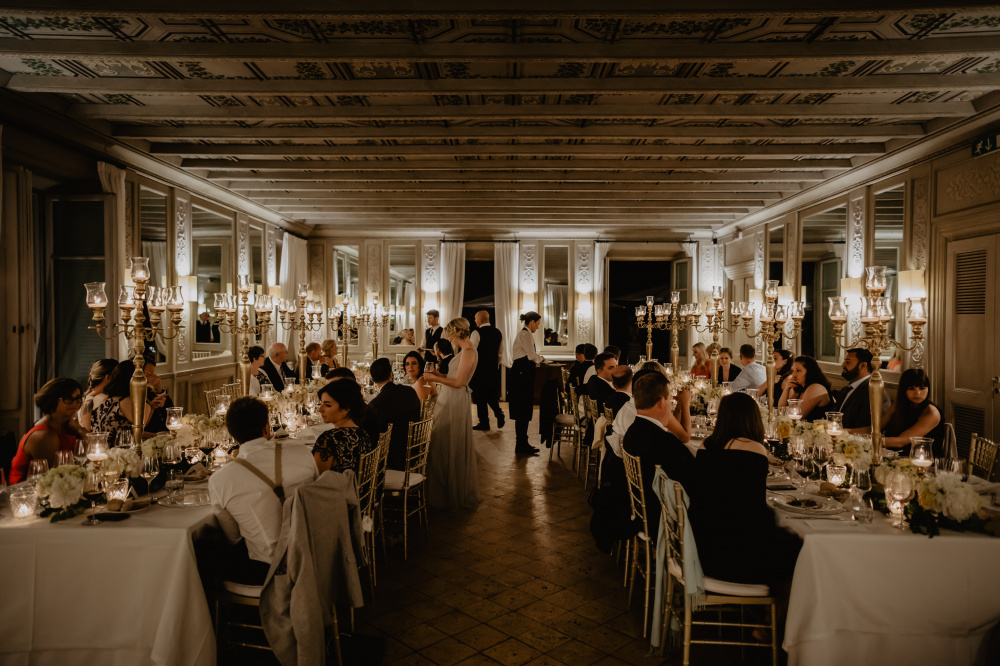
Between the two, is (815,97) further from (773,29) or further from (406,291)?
(406,291)

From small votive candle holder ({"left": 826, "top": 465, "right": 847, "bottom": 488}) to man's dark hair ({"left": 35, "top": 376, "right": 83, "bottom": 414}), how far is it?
4.35 meters

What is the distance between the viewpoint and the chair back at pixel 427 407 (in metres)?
5.27

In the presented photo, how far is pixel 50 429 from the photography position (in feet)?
11.7

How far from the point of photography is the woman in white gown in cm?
548

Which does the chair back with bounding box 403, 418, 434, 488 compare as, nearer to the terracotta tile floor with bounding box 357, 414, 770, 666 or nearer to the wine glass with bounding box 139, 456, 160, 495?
the terracotta tile floor with bounding box 357, 414, 770, 666

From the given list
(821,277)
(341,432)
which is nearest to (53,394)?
(341,432)

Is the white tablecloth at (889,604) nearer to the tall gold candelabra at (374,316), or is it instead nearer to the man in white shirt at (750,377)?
the man in white shirt at (750,377)

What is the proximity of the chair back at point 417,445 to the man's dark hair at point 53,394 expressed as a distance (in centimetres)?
210

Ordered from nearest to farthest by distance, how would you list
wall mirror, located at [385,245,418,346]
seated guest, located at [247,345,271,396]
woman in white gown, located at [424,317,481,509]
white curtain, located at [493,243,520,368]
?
woman in white gown, located at [424,317,481,509] → seated guest, located at [247,345,271,396] → white curtain, located at [493,243,520,368] → wall mirror, located at [385,245,418,346]

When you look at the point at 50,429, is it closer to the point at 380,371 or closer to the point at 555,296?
the point at 380,371

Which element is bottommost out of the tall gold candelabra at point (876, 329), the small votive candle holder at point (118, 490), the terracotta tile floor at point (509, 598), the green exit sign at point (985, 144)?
the terracotta tile floor at point (509, 598)

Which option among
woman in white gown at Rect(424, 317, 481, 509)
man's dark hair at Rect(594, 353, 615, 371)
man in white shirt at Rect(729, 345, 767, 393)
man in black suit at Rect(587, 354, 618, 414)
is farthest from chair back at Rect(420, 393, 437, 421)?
man in white shirt at Rect(729, 345, 767, 393)

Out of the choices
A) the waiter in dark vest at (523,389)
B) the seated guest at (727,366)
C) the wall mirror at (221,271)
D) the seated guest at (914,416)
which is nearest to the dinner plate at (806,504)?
the seated guest at (914,416)

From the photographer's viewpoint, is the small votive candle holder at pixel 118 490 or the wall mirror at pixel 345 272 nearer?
the small votive candle holder at pixel 118 490
